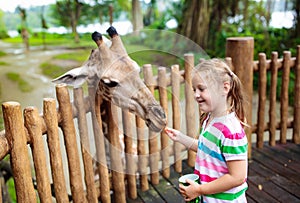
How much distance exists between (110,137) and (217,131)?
1263 millimetres

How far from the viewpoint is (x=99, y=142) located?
2.56 meters

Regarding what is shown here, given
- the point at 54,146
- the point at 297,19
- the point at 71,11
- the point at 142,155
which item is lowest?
the point at 142,155

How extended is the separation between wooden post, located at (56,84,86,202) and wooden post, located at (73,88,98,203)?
0.33ft

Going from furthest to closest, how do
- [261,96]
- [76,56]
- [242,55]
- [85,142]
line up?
[76,56], [261,96], [242,55], [85,142]

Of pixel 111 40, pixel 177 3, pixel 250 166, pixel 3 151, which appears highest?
pixel 177 3

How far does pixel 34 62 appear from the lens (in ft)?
51.7

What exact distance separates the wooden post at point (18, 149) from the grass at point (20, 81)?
1002cm

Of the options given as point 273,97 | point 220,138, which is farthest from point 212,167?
point 273,97

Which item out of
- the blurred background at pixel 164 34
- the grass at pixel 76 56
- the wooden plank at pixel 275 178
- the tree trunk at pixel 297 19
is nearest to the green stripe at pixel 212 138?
the blurred background at pixel 164 34

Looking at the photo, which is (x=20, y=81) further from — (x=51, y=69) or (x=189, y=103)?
(x=189, y=103)

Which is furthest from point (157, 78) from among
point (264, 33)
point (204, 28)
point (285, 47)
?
point (204, 28)

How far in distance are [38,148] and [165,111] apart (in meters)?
1.23

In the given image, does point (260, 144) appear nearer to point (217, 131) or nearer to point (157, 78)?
point (157, 78)

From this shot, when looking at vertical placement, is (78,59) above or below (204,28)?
below
